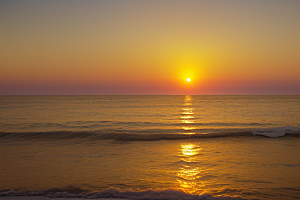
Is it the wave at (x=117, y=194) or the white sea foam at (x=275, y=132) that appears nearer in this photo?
the wave at (x=117, y=194)

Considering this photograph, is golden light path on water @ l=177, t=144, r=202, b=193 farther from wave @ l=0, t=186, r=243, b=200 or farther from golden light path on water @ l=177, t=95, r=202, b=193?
wave @ l=0, t=186, r=243, b=200

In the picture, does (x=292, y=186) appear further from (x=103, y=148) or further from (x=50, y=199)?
(x=103, y=148)

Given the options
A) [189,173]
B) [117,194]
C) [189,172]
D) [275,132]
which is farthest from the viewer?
[275,132]

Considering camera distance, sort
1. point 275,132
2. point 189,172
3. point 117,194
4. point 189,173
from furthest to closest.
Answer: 1. point 275,132
2. point 189,172
3. point 189,173
4. point 117,194

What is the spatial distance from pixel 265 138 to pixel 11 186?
1713 centimetres

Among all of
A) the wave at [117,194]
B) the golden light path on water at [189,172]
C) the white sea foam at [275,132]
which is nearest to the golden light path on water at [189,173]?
the golden light path on water at [189,172]

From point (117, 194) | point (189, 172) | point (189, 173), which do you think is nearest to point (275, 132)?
point (189, 172)

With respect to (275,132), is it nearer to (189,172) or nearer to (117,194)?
(189,172)

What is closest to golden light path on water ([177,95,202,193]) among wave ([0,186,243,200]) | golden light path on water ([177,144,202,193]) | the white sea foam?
golden light path on water ([177,144,202,193])

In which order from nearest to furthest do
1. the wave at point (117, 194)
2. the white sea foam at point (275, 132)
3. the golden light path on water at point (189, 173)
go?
the wave at point (117, 194)
the golden light path on water at point (189, 173)
the white sea foam at point (275, 132)

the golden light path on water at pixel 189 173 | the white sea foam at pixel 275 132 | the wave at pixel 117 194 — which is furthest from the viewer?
the white sea foam at pixel 275 132

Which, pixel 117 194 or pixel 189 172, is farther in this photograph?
pixel 189 172

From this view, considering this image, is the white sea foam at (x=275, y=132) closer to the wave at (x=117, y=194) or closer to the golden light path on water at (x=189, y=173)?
the golden light path on water at (x=189, y=173)

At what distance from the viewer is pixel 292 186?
789 centimetres
